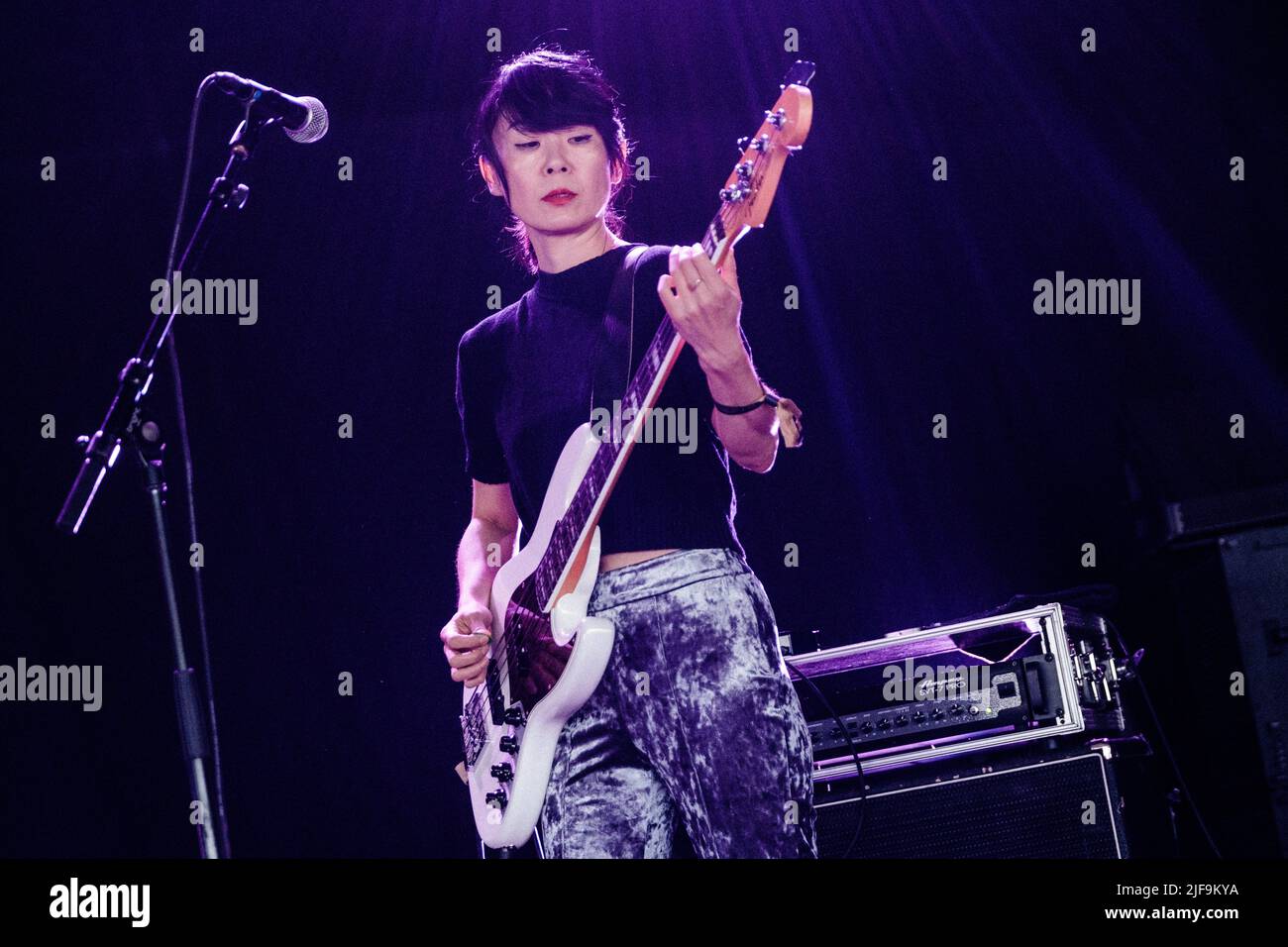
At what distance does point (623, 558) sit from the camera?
2143mm

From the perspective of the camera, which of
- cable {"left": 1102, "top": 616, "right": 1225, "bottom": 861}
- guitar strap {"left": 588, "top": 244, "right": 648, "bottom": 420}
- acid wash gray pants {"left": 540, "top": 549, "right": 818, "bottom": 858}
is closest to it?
acid wash gray pants {"left": 540, "top": 549, "right": 818, "bottom": 858}

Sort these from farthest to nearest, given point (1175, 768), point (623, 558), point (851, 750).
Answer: point (1175, 768), point (851, 750), point (623, 558)

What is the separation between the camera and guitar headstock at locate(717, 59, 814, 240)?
6.69 feet

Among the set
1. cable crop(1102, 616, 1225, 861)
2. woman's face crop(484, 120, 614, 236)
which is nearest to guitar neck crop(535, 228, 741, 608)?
woman's face crop(484, 120, 614, 236)

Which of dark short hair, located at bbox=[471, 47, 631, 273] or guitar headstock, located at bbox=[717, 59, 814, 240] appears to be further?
dark short hair, located at bbox=[471, 47, 631, 273]

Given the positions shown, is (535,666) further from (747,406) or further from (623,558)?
(747,406)

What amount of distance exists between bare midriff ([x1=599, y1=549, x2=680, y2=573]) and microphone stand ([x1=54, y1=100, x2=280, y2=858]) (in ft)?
2.29

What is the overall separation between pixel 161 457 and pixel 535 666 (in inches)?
28.9

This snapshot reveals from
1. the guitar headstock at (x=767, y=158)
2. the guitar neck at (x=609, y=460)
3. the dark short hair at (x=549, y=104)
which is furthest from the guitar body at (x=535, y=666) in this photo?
the dark short hair at (x=549, y=104)

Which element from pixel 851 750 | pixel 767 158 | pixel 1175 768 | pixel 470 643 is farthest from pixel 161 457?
pixel 1175 768

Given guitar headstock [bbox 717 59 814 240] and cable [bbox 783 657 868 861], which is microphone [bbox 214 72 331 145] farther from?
cable [bbox 783 657 868 861]
